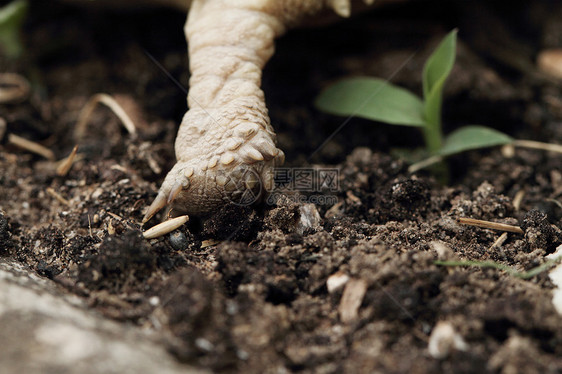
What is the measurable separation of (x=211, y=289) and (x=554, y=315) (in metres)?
0.69

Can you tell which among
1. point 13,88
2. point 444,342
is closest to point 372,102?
point 444,342

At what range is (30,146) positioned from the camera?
180cm

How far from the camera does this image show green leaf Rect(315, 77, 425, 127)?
5.43ft

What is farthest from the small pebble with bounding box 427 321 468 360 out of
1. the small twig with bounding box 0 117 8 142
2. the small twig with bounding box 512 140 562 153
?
the small twig with bounding box 0 117 8 142

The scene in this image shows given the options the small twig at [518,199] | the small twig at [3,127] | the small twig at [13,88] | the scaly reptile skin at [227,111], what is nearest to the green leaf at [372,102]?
the scaly reptile skin at [227,111]

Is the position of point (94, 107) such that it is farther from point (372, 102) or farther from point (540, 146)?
point (540, 146)

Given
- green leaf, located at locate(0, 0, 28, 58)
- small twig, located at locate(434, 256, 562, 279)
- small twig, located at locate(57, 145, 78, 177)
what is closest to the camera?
small twig, located at locate(434, 256, 562, 279)

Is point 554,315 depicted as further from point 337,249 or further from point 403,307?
point 337,249

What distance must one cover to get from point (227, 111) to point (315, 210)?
38 centimetres

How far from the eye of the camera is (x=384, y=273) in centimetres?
103

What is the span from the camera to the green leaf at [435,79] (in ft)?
5.08

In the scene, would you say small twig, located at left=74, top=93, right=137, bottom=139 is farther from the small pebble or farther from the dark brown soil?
the small pebble

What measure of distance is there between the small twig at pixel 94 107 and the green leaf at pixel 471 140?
3.77 feet

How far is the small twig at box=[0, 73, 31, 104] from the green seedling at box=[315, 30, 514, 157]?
51.8 inches
